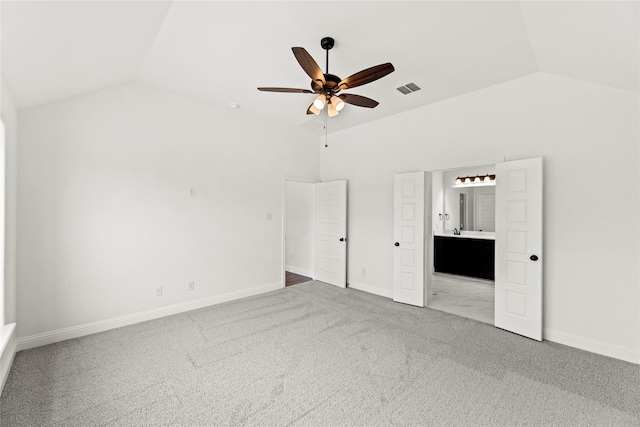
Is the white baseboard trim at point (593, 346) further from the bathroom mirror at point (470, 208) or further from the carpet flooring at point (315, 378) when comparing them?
the bathroom mirror at point (470, 208)

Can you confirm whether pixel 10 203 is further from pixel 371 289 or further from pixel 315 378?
pixel 371 289

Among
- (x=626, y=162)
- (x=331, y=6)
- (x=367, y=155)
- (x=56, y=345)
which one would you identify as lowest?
(x=56, y=345)

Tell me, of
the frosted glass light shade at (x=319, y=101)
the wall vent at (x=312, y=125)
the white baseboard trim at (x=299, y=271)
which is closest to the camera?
the frosted glass light shade at (x=319, y=101)

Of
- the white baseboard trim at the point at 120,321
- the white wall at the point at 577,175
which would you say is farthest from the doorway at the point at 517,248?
the white baseboard trim at the point at 120,321

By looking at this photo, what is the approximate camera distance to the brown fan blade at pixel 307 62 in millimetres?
2064

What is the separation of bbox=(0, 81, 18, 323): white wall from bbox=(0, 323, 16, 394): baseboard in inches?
7.5

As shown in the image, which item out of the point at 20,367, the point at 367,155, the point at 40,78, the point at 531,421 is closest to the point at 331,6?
the point at 40,78

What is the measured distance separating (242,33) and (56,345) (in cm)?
373

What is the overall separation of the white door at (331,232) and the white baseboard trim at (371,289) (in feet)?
0.58

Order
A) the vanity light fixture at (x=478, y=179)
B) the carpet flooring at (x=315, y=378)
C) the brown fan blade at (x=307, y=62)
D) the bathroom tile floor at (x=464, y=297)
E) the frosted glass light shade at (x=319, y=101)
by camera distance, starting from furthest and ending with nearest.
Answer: the vanity light fixture at (x=478, y=179) → the bathroom tile floor at (x=464, y=297) → the frosted glass light shade at (x=319, y=101) → the brown fan blade at (x=307, y=62) → the carpet flooring at (x=315, y=378)

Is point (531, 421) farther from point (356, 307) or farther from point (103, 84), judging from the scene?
point (103, 84)

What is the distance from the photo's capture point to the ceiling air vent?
3609 mm

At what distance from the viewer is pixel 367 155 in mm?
5062

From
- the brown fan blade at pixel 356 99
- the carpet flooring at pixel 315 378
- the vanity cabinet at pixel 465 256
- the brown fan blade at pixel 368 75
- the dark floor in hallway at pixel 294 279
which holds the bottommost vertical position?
the carpet flooring at pixel 315 378
